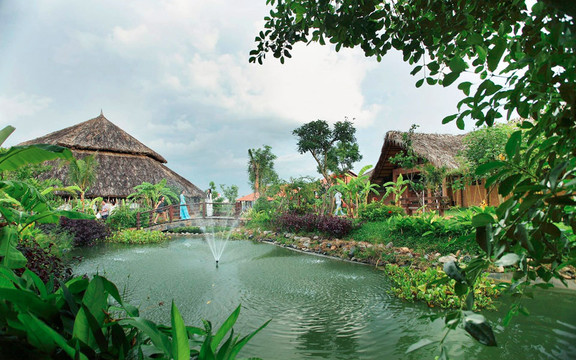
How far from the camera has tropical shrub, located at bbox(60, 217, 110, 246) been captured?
31.7 feet

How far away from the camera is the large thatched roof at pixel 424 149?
1135 centimetres

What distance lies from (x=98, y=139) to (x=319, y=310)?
844 inches

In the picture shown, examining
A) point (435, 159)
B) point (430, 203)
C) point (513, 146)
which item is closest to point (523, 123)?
point (513, 146)

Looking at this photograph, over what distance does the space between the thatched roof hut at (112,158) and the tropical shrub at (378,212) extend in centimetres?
1453

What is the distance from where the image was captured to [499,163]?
26.4 inches

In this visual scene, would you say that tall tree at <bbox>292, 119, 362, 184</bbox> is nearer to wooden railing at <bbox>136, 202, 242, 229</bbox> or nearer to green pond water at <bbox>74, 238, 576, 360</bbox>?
wooden railing at <bbox>136, 202, 242, 229</bbox>

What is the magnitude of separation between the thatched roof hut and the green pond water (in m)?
12.6

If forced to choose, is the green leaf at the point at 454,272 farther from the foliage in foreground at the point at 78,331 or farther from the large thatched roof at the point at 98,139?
the large thatched roof at the point at 98,139

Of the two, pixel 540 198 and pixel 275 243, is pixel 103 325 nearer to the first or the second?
pixel 540 198

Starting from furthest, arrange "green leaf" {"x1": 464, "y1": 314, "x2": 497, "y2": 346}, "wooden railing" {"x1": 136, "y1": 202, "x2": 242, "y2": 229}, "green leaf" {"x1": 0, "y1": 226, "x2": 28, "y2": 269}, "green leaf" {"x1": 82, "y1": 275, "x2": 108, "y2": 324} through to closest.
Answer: "wooden railing" {"x1": 136, "y1": 202, "x2": 242, "y2": 229}, "green leaf" {"x1": 0, "y1": 226, "x2": 28, "y2": 269}, "green leaf" {"x1": 82, "y1": 275, "x2": 108, "y2": 324}, "green leaf" {"x1": 464, "y1": 314, "x2": 497, "y2": 346}

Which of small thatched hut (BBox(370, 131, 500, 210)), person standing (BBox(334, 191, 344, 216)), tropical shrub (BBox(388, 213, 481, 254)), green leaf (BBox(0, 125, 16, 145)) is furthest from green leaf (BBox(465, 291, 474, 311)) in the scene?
person standing (BBox(334, 191, 344, 216))

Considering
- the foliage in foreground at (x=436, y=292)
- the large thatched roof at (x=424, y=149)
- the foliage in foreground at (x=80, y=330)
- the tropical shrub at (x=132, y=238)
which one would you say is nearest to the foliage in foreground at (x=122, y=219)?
the tropical shrub at (x=132, y=238)

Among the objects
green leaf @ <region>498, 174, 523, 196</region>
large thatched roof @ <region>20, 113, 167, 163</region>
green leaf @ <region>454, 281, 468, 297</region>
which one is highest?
large thatched roof @ <region>20, 113, 167, 163</region>

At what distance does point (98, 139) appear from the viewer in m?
20.5
